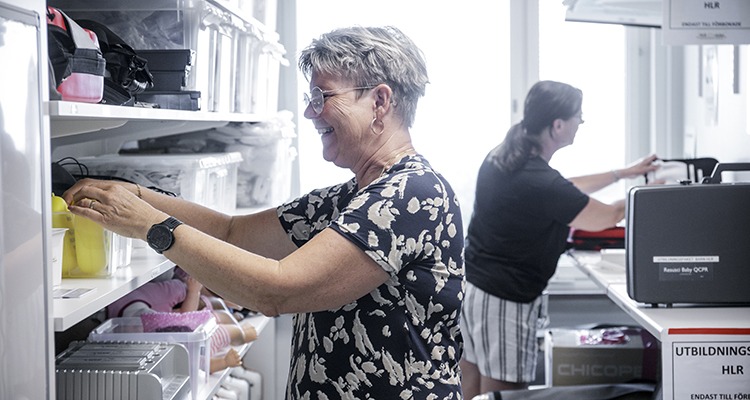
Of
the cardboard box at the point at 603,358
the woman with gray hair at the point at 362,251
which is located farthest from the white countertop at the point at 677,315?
the woman with gray hair at the point at 362,251

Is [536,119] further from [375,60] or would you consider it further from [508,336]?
[375,60]

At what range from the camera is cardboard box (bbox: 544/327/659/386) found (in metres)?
3.59

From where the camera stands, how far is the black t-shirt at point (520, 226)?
3398 millimetres

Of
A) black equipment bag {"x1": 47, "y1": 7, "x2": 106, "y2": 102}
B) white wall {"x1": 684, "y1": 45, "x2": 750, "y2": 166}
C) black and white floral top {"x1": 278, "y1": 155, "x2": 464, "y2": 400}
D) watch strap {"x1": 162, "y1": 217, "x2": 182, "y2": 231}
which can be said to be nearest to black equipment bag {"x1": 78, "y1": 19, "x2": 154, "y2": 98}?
Answer: black equipment bag {"x1": 47, "y1": 7, "x2": 106, "y2": 102}

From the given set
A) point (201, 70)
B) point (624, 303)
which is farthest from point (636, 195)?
point (201, 70)

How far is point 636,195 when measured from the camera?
2598 millimetres

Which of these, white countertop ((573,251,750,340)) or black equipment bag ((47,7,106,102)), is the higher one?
black equipment bag ((47,7,106,102))

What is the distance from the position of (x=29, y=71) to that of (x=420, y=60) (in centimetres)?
78

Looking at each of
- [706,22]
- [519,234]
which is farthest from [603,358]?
[706,22]

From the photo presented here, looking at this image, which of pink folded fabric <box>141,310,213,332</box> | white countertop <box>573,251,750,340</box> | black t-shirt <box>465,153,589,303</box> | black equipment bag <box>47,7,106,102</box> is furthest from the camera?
black t-shirt <box>465,153,589,303</box>

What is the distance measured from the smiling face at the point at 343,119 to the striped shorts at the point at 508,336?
6.01ft

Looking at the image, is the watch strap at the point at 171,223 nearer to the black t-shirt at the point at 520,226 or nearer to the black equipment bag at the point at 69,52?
the black equipment bag at the point at 69,52

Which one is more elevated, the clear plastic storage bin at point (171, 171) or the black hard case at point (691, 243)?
the clear plastic storage bin at point (171, 171)

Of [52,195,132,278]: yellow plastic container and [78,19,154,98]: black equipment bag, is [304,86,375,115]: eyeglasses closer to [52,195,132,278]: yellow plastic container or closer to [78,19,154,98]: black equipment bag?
[78,19,154,98]: black equipment bag
